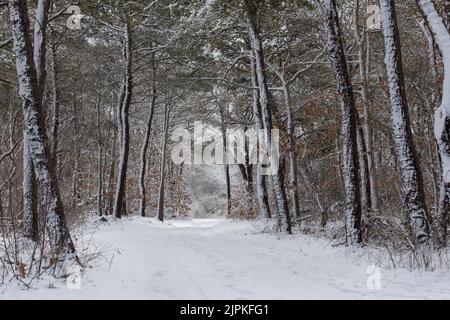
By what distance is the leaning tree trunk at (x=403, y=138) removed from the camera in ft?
26.2

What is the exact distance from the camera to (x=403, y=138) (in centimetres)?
825

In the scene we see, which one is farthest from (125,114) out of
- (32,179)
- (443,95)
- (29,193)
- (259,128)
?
(443,95)

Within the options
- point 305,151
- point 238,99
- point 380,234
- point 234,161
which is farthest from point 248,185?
point 380,234

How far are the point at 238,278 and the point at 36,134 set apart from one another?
380cm

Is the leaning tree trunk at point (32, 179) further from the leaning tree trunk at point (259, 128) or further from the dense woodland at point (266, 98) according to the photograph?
the leaning tree trunk at point (259, 128)

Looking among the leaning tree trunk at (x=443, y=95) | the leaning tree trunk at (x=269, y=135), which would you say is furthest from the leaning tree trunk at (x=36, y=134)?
the leaning tree trunk at (x=269, y=135)

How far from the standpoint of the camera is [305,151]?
17.3 metres

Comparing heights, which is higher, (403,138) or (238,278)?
(403,138)

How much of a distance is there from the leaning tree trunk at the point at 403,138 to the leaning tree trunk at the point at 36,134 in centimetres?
572

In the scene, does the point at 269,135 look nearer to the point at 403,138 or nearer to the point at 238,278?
the point at 403,138

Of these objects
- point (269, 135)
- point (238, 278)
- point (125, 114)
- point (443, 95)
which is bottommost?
point (238, 278)

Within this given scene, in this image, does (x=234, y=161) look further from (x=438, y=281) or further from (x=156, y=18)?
(x=438, y=281)

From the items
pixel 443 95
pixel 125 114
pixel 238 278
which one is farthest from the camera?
pixel 125 114

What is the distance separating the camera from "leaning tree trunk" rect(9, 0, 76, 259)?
699cm
